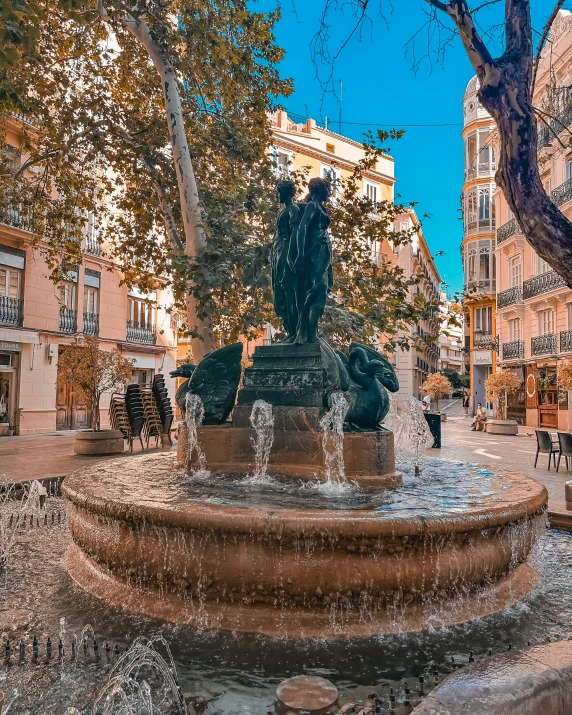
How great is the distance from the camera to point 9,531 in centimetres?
573

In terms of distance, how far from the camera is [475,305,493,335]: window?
39.3 m

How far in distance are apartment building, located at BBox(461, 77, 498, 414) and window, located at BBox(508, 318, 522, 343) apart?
5125mm

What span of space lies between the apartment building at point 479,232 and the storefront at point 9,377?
28.0 meters

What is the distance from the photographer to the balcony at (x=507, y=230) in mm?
31142

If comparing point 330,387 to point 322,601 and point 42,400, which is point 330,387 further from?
point 42,400

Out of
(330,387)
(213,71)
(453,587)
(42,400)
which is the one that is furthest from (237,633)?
(42,400)

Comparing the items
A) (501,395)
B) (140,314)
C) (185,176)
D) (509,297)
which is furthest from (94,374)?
(509,297)

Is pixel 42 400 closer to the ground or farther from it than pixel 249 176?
closer to the ground

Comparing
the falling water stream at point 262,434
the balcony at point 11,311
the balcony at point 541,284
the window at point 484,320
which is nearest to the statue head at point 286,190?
the falling water stream at point 262,434

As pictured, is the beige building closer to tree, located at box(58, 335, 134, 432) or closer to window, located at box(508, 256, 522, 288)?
window, located at box(508, 256, 522, 288)

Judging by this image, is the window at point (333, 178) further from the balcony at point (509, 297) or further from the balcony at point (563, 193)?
the balcony at point (509, 297)

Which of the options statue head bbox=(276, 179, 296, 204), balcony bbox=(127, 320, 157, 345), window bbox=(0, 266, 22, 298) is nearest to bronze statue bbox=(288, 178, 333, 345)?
statue head bbox=(276, 179, 296, 204)

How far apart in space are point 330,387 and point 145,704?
3.29 m

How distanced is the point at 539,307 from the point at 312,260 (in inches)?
1038
